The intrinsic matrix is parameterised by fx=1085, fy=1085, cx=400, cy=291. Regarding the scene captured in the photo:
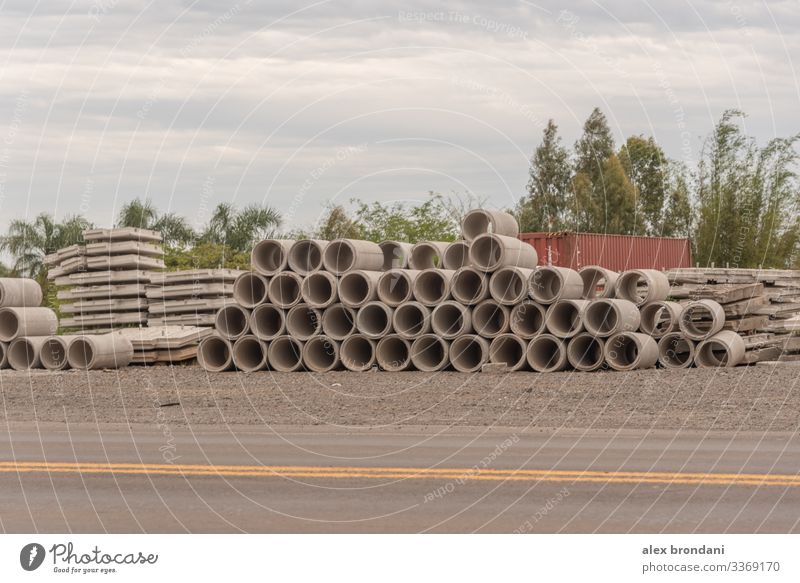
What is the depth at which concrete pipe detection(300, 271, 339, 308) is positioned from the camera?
20.6 metres

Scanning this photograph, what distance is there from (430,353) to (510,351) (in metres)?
1.53

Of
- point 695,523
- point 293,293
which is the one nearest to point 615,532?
point 695,523

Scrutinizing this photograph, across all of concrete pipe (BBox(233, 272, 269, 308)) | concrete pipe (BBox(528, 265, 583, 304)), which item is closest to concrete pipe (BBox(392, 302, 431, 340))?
concrete pipe (BBox(528, 265, 583, 304))

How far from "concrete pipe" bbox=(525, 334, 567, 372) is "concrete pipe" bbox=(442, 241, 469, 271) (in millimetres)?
2047

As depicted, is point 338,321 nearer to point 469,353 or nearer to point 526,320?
point 469,353

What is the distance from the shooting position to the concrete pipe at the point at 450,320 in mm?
20062

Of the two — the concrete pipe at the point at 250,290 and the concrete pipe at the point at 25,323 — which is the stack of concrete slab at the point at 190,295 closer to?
the concrete pipe at the point at 25,323

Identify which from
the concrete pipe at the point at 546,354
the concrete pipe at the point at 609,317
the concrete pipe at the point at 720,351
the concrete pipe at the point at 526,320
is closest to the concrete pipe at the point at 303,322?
the concrete pipe at the point at 526,320

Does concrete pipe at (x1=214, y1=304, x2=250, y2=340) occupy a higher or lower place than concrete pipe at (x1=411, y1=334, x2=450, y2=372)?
higher

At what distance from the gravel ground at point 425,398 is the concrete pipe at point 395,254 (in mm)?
2466

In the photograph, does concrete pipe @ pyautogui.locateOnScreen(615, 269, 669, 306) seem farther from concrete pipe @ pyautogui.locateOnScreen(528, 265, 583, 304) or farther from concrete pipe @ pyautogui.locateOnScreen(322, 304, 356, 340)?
concrete pipe @ pyautogui.locateOnScreen(322, 304, 356, 340)

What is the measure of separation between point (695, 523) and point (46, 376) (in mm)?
17344

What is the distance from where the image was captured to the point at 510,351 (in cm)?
2069

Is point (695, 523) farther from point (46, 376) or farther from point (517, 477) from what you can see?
point (46, 376)
